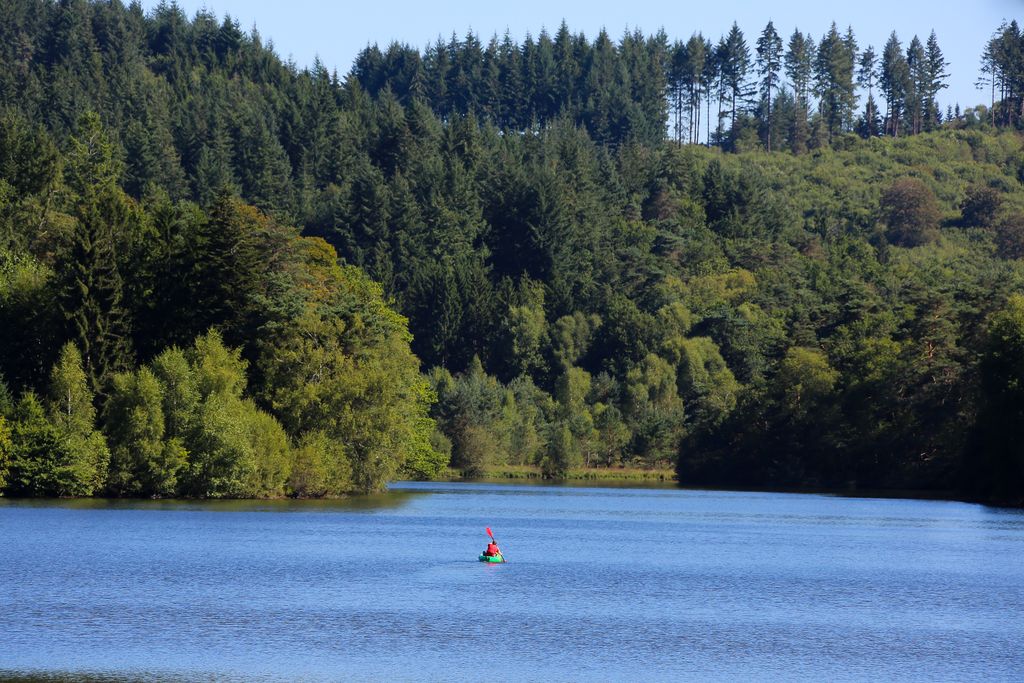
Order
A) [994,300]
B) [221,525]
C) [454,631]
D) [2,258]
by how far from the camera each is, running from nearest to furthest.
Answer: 1. [454,631]
2. [221,525]
3. [2,258]
4. [994,300]

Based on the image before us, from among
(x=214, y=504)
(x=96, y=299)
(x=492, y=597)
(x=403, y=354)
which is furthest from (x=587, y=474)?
(x=492, y=597)

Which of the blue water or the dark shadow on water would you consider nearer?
the blue water

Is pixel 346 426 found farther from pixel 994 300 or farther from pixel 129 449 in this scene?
pixel 994 300

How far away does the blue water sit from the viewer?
37562mm

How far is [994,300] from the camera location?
12175cm

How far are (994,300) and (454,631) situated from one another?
294ft

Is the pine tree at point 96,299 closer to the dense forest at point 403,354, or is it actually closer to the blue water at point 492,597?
the dense forest at point 403,354

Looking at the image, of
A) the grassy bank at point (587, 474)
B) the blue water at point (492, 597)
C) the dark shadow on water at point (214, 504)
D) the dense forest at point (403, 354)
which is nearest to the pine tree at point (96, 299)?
the dense forest at point (403, 354)

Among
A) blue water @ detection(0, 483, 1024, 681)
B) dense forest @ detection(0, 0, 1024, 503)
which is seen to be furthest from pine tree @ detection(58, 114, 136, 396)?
blue water @ detection(0, 483, 1024, 681)

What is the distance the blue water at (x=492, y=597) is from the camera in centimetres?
3756

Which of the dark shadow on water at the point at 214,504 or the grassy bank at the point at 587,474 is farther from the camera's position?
the grassy bank at the point at 587,474

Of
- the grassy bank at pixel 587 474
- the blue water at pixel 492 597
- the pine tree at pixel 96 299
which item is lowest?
the grassy bank at pixel 587 474

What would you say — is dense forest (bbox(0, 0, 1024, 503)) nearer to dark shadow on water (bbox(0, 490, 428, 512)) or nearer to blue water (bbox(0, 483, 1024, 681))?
dark shadow on water (bbox(0, 490, 428, 512))

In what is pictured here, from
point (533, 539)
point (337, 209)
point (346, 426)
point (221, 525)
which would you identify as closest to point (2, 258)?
point (346, 426)
